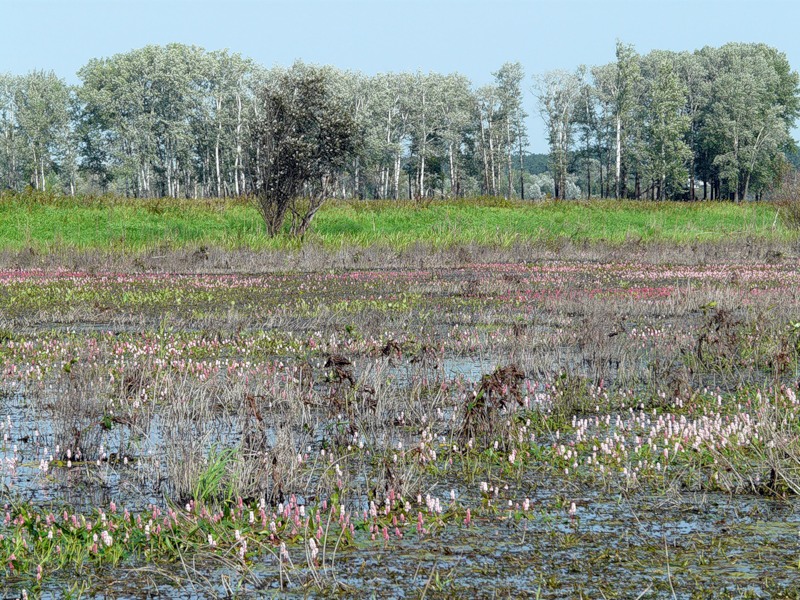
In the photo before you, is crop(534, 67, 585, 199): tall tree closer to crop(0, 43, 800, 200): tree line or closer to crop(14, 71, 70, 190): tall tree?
crop(0, 43, 800, 200): tree line

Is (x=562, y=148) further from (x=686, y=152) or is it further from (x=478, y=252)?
(x=478, y=252)

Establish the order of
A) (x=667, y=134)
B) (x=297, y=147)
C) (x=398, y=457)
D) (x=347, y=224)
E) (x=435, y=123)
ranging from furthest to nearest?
1. (x=435, y=123)
2. (x=667, y=134)
3. (x=347, y=224)
4. (x=297, y=147)
5. (x=398, y=457)

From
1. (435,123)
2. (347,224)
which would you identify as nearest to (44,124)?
(435,123)

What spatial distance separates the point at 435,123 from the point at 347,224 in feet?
263

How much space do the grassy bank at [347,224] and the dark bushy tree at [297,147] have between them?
1369 millimetres

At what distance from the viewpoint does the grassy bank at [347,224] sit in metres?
33.1

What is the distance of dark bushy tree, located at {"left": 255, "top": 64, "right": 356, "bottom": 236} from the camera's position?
34.4 metres

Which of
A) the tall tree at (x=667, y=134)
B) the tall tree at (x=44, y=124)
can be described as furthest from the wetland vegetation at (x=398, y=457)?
the tall tree at (x=44, y=124)

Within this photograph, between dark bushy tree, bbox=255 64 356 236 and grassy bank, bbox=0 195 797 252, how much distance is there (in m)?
1.37

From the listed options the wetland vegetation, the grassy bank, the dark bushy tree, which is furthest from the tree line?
the wetland vegetation

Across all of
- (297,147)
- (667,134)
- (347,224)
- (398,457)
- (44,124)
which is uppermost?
(44,124)

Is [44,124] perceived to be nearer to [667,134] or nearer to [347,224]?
[667,134]

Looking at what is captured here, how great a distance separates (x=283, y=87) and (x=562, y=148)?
8064 cm

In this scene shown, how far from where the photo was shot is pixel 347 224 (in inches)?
1603
